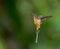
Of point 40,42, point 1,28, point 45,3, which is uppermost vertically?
point 45,3

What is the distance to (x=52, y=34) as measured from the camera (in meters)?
1.42

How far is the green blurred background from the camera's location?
1.38m

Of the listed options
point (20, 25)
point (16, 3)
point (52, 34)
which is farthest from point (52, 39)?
point (16, 3)

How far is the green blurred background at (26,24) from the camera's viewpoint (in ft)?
4.52

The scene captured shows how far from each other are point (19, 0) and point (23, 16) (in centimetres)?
13

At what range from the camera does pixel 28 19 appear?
1456mm

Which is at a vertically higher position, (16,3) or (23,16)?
(16,3)

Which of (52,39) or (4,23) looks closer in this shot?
(52,39)

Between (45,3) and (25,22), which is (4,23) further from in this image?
(45,3)

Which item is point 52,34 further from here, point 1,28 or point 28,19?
point 1,28

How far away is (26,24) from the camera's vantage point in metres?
1.49

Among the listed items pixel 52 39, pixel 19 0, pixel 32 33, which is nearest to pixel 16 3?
pixel 19 0

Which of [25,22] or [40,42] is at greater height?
[25,22]

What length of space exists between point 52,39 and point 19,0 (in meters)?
0.39
